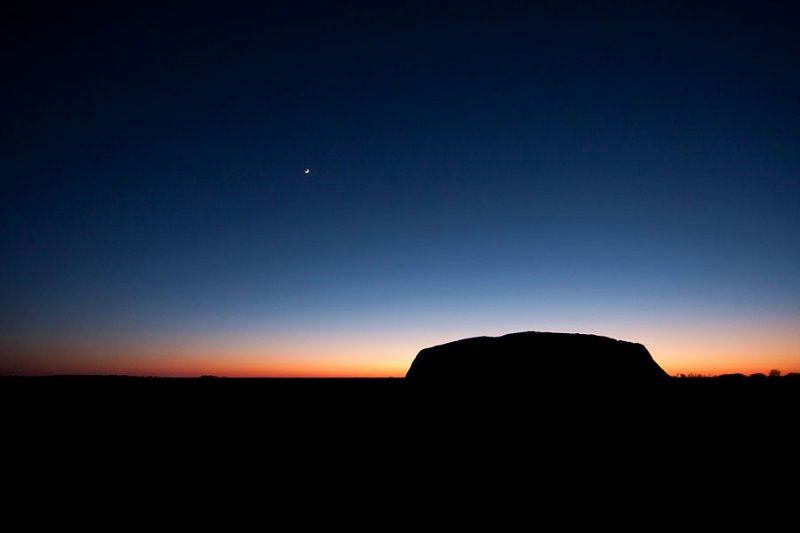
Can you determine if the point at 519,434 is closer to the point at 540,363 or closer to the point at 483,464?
the point at 483,464

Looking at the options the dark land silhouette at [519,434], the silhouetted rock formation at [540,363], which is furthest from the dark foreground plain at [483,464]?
the silhouetted rock formation at [540,363]

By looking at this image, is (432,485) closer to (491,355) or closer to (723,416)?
(491,355)

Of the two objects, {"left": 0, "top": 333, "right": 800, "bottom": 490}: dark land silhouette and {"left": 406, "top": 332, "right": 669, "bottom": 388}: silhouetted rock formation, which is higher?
{"left": 406, "top": 332, "right": 669, "bottom": 388}: silhouetted rock formation

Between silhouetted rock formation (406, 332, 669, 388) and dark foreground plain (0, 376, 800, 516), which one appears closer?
dark foreground plain (0, 376, 800, 516)

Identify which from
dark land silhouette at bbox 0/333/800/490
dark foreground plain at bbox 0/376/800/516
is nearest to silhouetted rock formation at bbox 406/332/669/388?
dark land silhouette at bbox 0/333/800/490

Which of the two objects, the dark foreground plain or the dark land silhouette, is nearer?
the dark foreground plain

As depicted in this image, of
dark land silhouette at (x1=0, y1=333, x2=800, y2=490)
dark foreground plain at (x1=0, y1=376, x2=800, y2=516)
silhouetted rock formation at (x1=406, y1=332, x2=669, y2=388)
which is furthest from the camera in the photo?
silhouetted rock formation at (x1=406, y1=332, x2=669, y2=388)

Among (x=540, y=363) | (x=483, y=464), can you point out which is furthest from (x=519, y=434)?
(x=540, y=363)

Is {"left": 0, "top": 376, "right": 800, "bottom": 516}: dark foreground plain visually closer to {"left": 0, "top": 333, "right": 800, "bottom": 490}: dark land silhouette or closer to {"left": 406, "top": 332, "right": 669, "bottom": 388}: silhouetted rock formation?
{"left": 0, "top": 333, "right": 800, "bottom": 490}: dark land silhouette

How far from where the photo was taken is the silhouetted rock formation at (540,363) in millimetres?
7332

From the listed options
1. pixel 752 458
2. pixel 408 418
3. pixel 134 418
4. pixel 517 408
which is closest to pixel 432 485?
pixel 408 418

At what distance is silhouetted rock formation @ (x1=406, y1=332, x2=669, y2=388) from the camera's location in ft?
24.1

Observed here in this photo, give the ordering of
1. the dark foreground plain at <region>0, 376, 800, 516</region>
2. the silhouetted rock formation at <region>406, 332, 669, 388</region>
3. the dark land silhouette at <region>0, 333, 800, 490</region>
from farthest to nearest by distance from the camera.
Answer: the silhouetted rock formation at <region>406, 332, 669, 388</region> < the dark land silhouette at <region>0, 333, 800, 490</region> < the dark foreground plain at <region>0, 376, 800, 516</region>

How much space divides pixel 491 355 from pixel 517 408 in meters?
1.33
